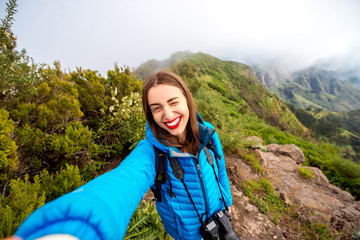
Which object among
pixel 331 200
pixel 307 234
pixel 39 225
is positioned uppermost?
pixel 39 225

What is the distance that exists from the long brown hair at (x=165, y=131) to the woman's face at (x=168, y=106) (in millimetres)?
65

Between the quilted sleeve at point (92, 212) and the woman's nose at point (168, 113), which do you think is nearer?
the quilted sleeve at point (92, 212)

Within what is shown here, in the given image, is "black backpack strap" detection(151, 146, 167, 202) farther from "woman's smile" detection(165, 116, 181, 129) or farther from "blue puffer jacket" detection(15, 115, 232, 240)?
"woman's smile" detection(165, 116, 181, 129)

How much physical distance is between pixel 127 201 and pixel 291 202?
3.94 meters

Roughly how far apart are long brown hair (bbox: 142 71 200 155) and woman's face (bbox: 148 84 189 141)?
65mm

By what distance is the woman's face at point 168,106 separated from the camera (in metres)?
1.26

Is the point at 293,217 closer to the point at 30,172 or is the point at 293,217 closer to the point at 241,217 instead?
the point at 241,217

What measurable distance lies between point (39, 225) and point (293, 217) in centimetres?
398

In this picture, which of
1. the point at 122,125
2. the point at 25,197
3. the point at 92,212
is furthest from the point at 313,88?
the point at 25,197

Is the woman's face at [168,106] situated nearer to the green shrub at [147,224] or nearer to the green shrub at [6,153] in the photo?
the green shrub at [147,224]

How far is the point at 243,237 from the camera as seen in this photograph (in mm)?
2340

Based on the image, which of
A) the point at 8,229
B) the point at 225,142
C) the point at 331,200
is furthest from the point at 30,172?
the point at 331,200

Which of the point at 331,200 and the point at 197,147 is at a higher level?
the point at 197,147

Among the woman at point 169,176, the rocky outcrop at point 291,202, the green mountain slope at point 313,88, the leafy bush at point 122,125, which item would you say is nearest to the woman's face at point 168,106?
the woman at point 169,176
